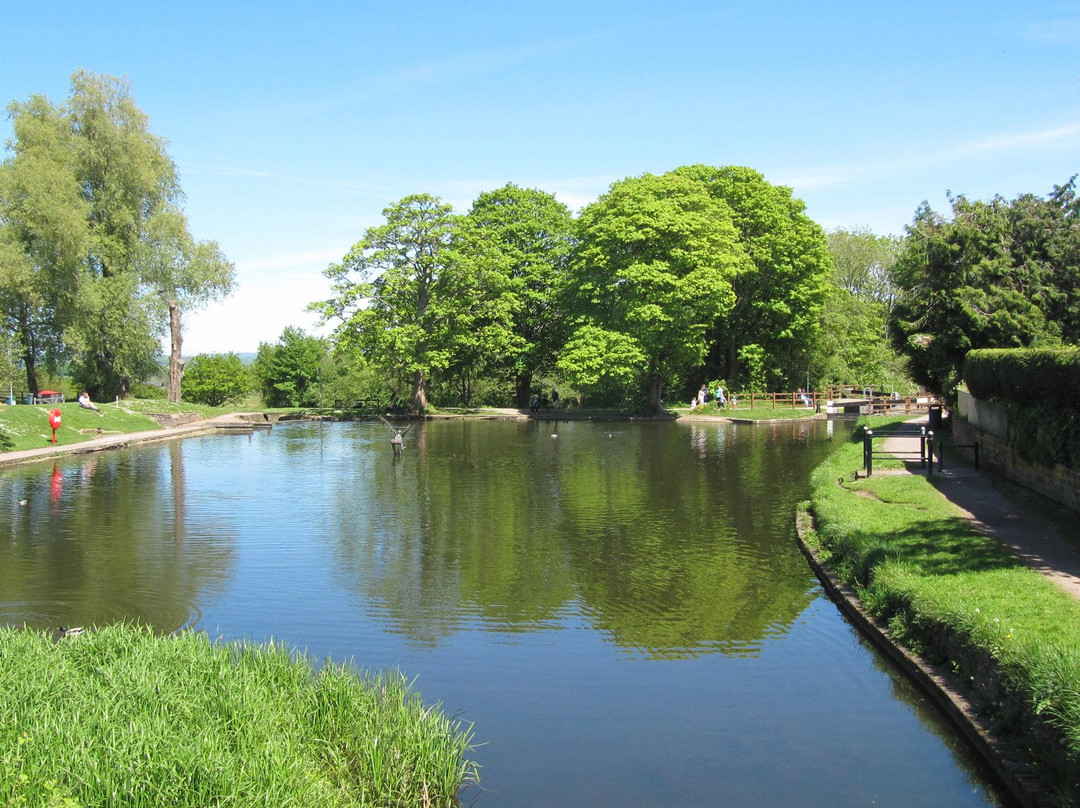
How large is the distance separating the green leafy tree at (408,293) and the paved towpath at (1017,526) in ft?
107

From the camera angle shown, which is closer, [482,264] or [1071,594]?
[1071,594]

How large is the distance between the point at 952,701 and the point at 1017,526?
694cm

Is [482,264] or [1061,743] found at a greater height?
[482,264]

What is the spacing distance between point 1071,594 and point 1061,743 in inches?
162

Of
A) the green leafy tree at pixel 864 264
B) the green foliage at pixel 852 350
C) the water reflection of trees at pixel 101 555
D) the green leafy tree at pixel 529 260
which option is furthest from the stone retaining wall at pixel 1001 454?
the green leafy tree at pixel 864 264

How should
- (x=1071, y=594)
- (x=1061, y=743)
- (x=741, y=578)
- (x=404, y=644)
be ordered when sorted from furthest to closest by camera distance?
(x=741, y=578), (x=404, y=644), (x=1071, y=594), (x=1061, y=743)

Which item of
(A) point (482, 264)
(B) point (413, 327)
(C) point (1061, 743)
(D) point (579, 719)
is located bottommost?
(D) point (579, 719)

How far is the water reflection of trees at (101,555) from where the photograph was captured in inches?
494

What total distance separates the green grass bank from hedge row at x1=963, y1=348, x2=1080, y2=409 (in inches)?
107

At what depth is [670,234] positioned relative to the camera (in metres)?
48.2

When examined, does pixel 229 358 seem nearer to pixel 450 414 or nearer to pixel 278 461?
pixel 450 414

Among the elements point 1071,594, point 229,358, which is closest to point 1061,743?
point 1071,594

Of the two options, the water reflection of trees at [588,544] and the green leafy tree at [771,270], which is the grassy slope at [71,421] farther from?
the green leafy tree at [771,270]

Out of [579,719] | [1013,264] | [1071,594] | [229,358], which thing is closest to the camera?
[579,719]
